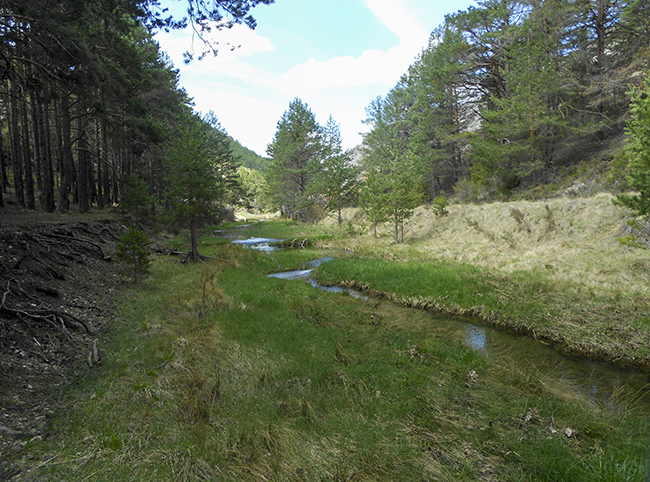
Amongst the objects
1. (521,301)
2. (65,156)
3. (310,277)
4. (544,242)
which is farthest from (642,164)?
(65,156)

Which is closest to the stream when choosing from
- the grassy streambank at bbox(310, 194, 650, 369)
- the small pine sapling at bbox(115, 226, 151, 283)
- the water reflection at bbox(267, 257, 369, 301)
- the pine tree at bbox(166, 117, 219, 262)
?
the grassy streambank at bbox(310, 194, 650, 369)

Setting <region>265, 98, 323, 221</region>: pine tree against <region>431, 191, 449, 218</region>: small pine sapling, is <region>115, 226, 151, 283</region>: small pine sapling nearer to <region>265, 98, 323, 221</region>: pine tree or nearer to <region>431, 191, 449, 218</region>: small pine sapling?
<region>431, 191, 449, 218</region>: small pine sapling

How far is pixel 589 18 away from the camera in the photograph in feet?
79.1

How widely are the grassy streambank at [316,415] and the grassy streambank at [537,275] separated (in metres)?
3.15

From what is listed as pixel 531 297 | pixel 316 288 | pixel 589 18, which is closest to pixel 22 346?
pixel 316 288

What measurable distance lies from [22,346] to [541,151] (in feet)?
104

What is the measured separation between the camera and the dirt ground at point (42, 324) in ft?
14.6

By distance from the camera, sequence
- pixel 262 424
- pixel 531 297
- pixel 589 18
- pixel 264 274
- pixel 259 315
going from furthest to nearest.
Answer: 1. pixel 589 18
2. pixel 264 274
3. pixel 531 297
4. pixel 259 315
5. pixel 262 424

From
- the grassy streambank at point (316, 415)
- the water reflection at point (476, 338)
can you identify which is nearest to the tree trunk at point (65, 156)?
the grassy streambank at point (316, 415)

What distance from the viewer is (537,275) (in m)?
13.4

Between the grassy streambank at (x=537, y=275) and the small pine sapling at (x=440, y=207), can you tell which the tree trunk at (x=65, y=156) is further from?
the small pine sapling at (x=440, y=207)

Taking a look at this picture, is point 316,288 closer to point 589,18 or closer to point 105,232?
point 105,232

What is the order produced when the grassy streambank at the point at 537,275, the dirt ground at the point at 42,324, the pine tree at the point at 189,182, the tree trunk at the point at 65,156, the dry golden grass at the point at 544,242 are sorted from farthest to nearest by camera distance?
the tree trunk at the point at 65,156
the pine tree at the point at 189,182
the dry golden grass at the point at 544,242
the grassy streambank at the point at 537,275
the dirt ground at the point at 42,324

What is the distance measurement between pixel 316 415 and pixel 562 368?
6645 mm
